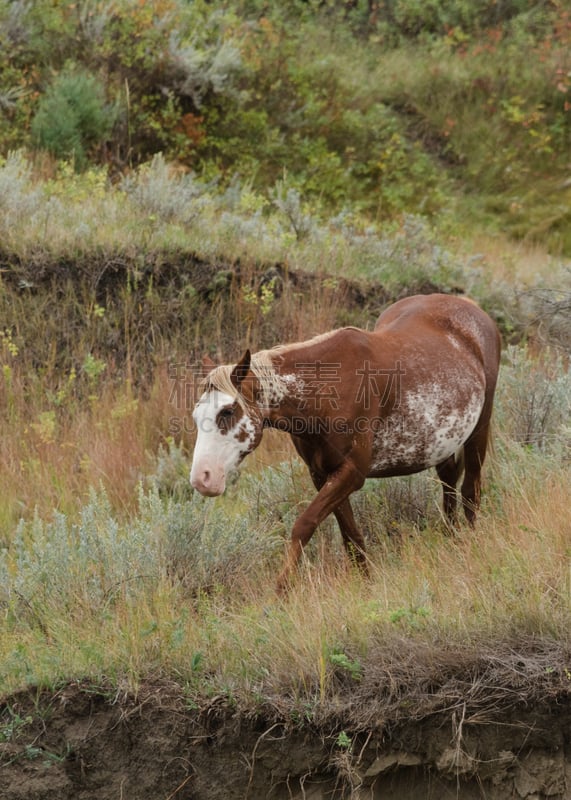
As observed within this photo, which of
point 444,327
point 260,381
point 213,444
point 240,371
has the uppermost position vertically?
point 240,371

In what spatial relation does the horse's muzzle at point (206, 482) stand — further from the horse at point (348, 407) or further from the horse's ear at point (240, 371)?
the horse's ear at point (240, 371)

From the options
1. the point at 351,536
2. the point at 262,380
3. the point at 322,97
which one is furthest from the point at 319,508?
the point at 322,97

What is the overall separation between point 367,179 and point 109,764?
11189mm

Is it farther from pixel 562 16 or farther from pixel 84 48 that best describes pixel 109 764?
pixel 562 16

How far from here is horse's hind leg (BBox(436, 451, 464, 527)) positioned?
6.65 m

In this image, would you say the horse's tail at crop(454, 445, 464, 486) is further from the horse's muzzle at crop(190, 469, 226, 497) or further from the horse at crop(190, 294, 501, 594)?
the horse's muzzle at crop(190, 469, 226, 497)

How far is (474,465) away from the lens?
6594 millimetres

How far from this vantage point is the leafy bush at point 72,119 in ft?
40.3

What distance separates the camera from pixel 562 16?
56.1 feet

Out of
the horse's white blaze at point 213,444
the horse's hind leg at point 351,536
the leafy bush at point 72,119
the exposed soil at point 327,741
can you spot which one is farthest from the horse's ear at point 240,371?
the leafy bush at point 72,119

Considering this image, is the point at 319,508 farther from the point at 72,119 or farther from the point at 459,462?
the point at 72,119

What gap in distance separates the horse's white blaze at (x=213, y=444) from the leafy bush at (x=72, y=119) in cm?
780

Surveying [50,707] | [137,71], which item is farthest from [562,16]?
[50,707]

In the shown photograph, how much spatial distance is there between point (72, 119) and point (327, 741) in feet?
31.2
